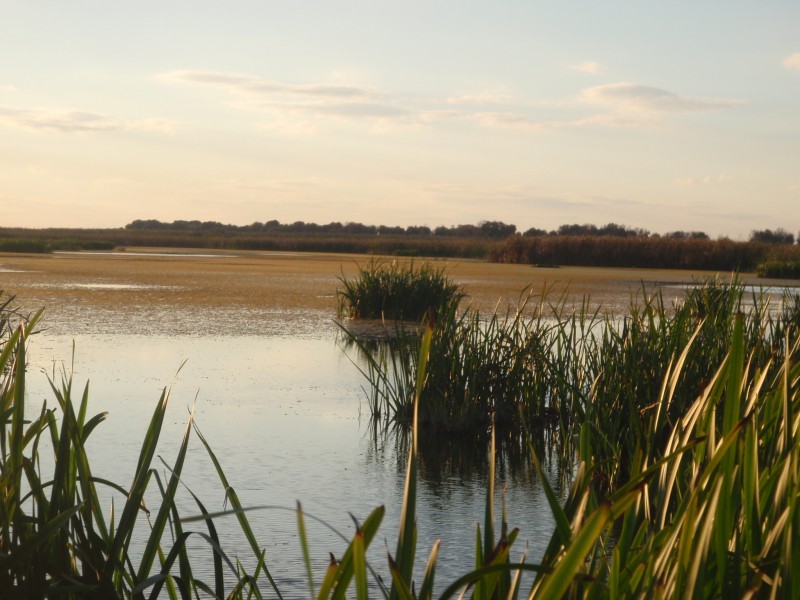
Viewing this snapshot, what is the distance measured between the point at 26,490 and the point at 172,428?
1.90 m

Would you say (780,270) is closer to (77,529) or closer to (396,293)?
(396,293)

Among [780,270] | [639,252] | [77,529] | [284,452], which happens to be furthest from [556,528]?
[639,252]

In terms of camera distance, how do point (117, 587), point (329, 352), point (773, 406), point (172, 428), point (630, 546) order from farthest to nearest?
point (329, 352)
point (172, 428)
point (773, 406)
point (117, 587)
point (630, 546)

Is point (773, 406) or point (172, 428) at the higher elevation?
point (773, 406)

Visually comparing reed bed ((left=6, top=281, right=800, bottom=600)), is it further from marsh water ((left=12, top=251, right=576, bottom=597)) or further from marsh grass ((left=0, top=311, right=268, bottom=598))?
marsh water ((left=12, top=251, right=576, bottom=597))

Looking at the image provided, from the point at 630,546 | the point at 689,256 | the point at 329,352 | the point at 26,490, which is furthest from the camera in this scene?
the point at 689,256

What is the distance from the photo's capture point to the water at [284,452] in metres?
3.71

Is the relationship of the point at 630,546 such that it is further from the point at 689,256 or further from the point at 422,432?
the point at 689,256

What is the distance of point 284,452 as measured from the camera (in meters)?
5.07

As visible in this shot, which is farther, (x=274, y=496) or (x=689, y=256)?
(x=689, y=256)

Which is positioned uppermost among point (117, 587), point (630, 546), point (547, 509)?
point (630, 546)

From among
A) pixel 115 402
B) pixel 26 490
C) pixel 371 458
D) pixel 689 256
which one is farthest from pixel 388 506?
pixel 689 256

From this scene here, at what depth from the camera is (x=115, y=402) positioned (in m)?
6.22

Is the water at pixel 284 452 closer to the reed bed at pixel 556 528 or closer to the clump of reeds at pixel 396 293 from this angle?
the reed bed at pixel 556 528
